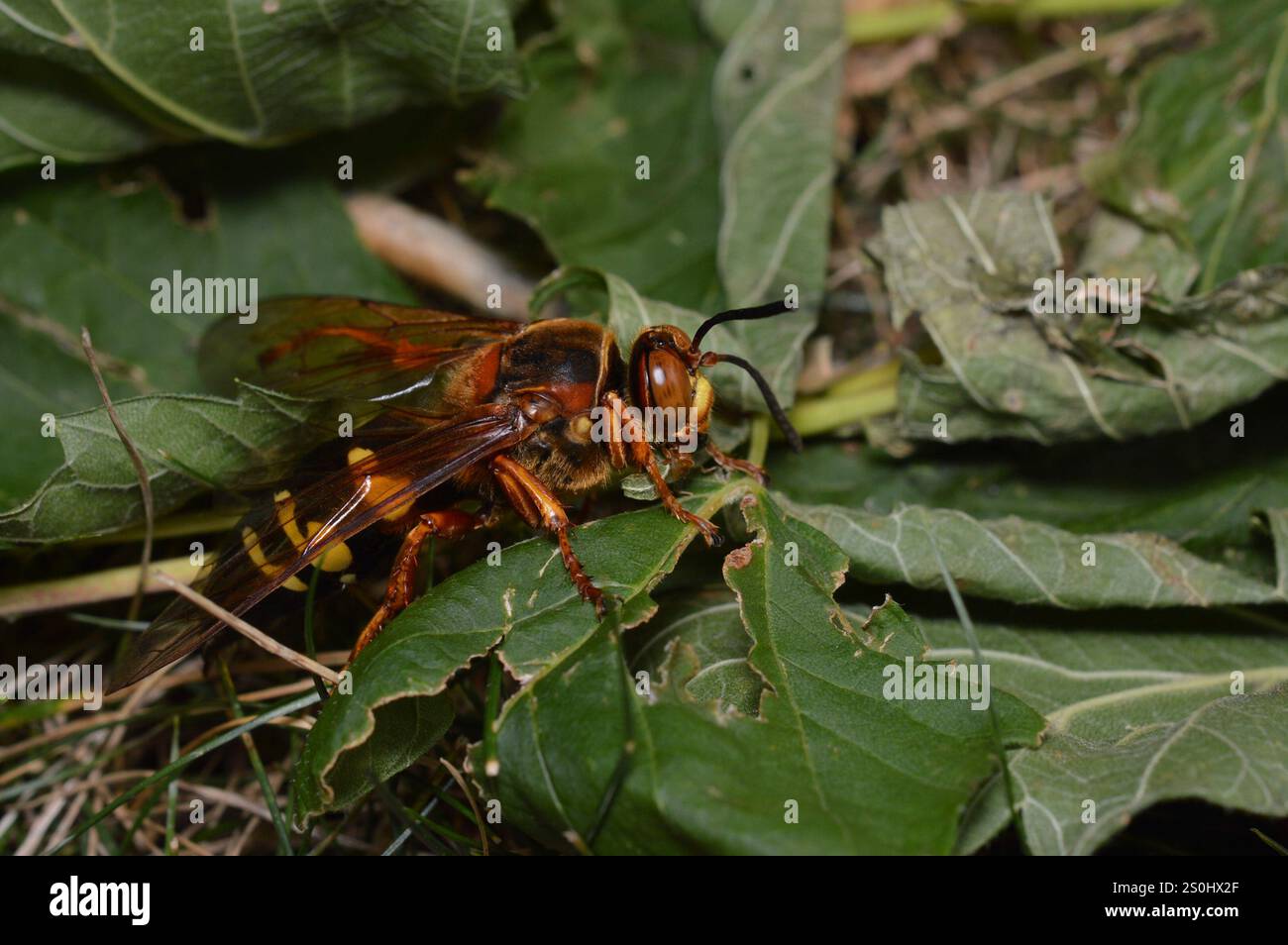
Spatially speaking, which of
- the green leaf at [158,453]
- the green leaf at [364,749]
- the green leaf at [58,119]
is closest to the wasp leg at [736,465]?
the green leaf at [364,749]

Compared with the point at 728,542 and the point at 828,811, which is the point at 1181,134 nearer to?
the point at 728,542

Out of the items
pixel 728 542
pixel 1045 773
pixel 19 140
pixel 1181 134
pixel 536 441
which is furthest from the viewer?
pixel 1181 134

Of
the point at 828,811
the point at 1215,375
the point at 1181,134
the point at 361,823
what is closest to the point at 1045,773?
the point at 828,811

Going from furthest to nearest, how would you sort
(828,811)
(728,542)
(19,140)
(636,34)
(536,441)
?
1. (636,34)
2. (19,140)
3. (728,542)
4. (536,441)
5. (828,811)

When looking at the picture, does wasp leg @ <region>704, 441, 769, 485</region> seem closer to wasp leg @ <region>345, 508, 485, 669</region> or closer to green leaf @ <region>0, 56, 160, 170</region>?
wasp leg @ <region>345, 508, 485, 669</region>

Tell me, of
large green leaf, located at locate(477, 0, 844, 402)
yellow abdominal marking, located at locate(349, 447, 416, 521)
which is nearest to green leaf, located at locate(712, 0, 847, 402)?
large green leaf, located at locate(477, 0, 844, 402)

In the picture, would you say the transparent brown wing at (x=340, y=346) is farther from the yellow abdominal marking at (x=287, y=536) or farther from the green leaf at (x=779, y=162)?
the green leaf at (x=779, y=162)

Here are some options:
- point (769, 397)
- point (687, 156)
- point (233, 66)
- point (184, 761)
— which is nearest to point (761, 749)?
point (769, 397)

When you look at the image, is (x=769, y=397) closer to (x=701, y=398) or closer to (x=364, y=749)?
(x=701, y=398)
